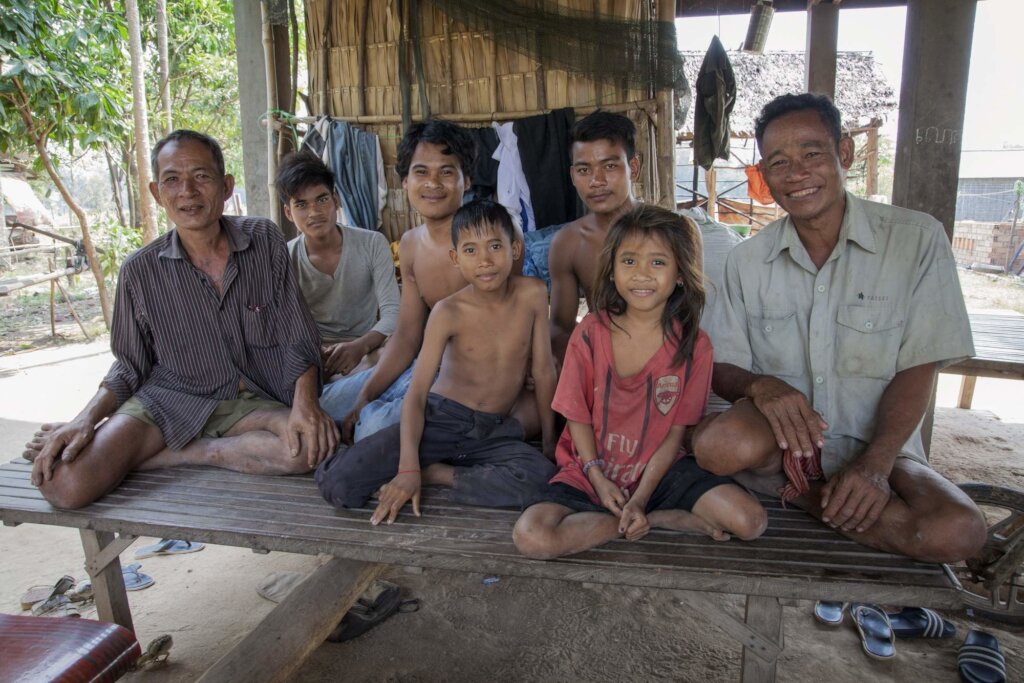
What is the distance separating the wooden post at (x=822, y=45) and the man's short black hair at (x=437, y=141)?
391cm

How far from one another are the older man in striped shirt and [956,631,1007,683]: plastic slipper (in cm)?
257

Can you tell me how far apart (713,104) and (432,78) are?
2.51 metres

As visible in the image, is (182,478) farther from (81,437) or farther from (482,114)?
(482,114)

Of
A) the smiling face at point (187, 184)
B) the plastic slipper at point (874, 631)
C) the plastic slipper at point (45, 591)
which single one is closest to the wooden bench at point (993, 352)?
the plastic slipper at point (874, 631)

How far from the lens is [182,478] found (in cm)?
270

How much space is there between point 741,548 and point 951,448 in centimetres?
386

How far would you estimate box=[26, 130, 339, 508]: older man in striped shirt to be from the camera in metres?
2.73

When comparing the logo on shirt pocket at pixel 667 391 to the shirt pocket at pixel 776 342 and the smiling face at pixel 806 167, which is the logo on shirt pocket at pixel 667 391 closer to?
the shirt pocket at pixel 776 342

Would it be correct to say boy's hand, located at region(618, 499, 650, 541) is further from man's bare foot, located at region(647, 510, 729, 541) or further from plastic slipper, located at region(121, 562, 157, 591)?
plastic slipper, located at region(121, 562, 157, 591)

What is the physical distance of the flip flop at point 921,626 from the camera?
2746mm

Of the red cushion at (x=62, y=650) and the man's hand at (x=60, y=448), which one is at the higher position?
the man's hand at (x=60, y=448)

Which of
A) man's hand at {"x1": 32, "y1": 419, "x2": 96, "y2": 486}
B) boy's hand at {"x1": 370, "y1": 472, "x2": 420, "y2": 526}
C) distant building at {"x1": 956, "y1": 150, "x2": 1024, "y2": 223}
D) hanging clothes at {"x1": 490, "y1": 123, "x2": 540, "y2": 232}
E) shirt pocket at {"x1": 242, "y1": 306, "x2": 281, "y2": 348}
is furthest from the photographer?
distant building at {"x1": 956, "y1": 150, "x2": 1024, "y2": 223}

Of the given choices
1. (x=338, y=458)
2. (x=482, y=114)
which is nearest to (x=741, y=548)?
(x=338, y=458)

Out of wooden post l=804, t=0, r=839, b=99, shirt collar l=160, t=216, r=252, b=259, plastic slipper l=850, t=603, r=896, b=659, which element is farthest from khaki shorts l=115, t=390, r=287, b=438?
wooden post l=804, t=0, r=839, b=99
